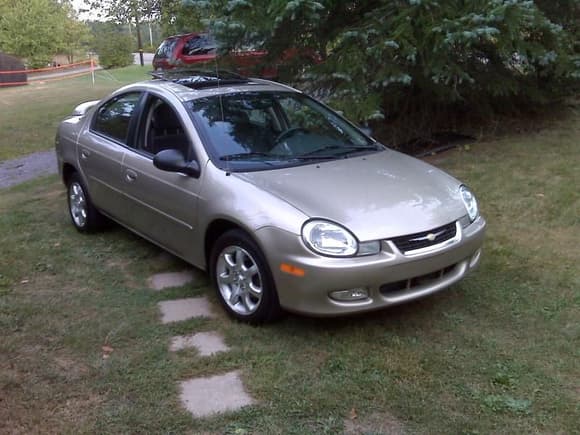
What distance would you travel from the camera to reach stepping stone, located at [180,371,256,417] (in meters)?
3.24

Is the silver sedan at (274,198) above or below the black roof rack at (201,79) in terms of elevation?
below

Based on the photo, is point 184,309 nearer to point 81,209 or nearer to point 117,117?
point 117,117

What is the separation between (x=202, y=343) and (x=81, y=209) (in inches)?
111

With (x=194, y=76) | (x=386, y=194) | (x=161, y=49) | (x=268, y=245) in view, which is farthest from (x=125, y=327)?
(x=161, y=49)

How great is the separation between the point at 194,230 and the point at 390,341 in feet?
5.08

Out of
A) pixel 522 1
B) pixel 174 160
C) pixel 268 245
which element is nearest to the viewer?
pixel 268 245

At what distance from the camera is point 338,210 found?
3799 mm

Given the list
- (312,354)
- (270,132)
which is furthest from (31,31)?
(312,354)

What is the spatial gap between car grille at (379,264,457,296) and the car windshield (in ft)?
3.85

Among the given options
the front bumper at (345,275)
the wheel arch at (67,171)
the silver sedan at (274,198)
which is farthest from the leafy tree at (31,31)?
the front bumper at (345,275)

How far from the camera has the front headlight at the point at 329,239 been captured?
363cm

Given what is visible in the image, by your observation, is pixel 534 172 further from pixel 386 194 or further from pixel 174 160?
pixel 174 160

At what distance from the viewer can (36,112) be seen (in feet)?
55.1

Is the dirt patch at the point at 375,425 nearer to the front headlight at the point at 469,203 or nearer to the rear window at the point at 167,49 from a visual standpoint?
the front headlight at the point at 469,203
